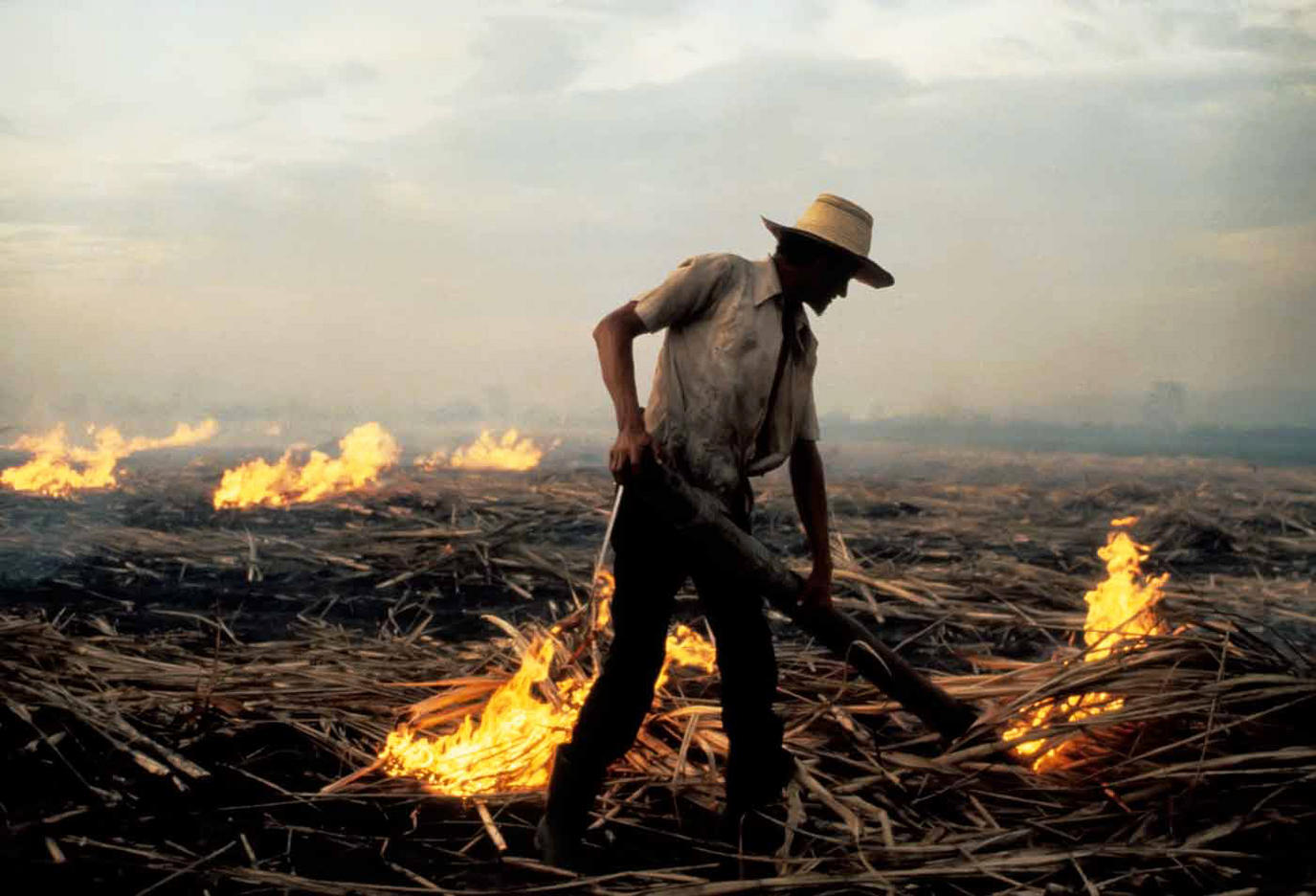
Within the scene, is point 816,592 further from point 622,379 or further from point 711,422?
point 622,379

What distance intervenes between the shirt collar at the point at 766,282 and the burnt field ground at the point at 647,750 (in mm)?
1397

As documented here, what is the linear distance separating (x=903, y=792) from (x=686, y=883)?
0.88 m

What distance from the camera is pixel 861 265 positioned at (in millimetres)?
2824

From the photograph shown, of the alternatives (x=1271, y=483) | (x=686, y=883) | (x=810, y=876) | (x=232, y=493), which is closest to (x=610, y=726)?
(x=686, y=883)

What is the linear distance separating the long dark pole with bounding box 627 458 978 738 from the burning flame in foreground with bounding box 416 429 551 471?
38.5 feet

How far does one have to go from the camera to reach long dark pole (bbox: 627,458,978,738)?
8.77 feet

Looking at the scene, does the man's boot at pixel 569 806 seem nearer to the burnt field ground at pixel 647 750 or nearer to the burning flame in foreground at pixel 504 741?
the burnt field ground at pixel 647 750

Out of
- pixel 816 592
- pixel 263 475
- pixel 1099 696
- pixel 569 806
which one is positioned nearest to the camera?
pixel 569 806

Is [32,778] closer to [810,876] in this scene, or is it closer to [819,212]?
[810,876]

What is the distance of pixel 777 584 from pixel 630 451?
591 mm

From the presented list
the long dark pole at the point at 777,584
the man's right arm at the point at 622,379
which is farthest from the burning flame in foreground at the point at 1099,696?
the man's right arm at the point at 622,379

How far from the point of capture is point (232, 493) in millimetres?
9367

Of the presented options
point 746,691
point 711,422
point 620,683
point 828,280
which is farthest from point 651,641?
point 828,280

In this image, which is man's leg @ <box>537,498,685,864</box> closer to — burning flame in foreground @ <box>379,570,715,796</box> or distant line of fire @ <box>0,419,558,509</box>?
burning flame in foreground @ <box>379,570,715,796</box>
